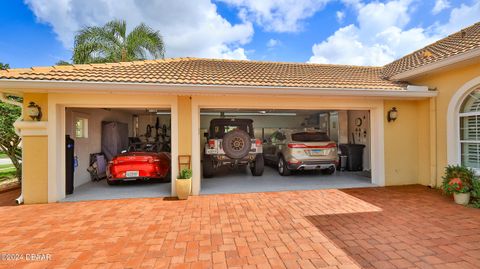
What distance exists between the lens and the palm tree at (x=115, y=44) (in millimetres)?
11148

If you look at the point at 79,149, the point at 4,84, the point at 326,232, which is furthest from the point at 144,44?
the point at 326,232

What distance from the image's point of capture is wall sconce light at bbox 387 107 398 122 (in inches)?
268

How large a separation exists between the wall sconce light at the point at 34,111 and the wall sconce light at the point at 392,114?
31.3ft

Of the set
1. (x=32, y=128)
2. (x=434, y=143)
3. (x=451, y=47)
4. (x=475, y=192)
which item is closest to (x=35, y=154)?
(x=32, y=128)

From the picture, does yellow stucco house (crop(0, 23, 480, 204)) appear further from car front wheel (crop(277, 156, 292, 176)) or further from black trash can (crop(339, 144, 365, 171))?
car front wheel (crop(277, 156, 292, 176))

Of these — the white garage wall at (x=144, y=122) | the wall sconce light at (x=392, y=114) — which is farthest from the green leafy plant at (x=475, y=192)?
the white garage wall at (x=144, y=122)

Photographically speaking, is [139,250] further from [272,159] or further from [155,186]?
[272,159]

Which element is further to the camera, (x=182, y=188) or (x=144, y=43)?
(x=144, y=43)

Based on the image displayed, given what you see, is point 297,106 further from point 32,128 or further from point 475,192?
point 32,128

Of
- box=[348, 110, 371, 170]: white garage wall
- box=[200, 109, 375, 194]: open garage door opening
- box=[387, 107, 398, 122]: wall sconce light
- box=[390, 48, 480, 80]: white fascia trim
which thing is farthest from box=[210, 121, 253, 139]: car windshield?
box=[390, 48, 480, 80]: white fascia trim

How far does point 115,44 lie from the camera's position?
11.7m

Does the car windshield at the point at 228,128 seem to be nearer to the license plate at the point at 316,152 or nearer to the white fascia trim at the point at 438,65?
the license plate at the point at 316,152

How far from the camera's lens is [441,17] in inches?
321

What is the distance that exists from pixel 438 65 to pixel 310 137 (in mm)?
3946
